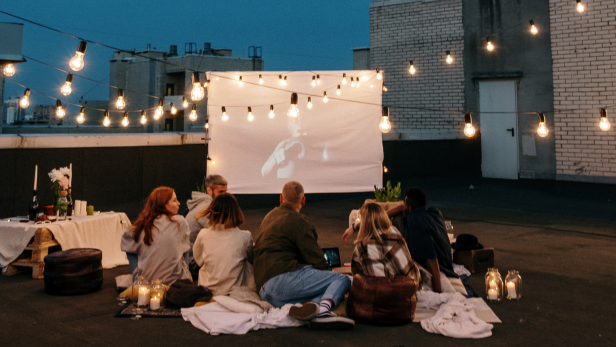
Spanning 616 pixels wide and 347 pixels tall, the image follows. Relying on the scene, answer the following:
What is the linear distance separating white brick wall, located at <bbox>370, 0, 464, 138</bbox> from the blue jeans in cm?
1061

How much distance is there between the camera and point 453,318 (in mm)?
3805

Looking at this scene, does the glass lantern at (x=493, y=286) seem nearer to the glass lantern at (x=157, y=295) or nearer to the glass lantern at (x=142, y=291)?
the glass lantern at (x=157, y=295)

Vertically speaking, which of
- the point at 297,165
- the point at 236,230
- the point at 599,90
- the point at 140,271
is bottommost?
the point at 140,271

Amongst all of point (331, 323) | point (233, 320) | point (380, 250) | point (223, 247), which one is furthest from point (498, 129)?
point (233, 320)

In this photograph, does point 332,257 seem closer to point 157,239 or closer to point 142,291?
point 157,239

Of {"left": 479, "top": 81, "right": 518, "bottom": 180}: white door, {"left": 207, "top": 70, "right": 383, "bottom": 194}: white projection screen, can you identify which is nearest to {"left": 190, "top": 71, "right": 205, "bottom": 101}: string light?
{"left": 207, "top": 70, "right": 383, "bottom": 194}: white projection screen

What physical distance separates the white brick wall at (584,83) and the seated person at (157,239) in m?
10.8

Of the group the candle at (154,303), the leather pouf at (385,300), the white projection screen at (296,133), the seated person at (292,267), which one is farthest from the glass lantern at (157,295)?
the white projection screen at (296,133)

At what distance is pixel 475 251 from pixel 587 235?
10.1 feet

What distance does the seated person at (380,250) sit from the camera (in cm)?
396

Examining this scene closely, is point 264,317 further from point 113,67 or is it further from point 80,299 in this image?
point 113,67

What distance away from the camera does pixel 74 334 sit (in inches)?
143

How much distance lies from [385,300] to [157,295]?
1.95 m

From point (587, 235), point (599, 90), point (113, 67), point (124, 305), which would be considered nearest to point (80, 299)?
point (124, 305)
